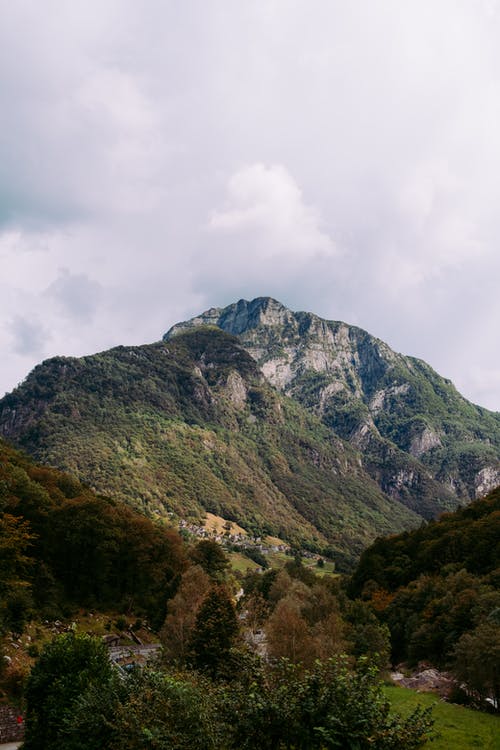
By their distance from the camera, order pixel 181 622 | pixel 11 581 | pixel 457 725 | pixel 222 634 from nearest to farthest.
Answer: pixel 457 725 → pixel 11 581 → pixel 222 634 → pixel 181 622

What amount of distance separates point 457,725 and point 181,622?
1138 inches

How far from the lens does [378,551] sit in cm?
9575

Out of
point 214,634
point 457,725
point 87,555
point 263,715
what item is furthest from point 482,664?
point 87,555

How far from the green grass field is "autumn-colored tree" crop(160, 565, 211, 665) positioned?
751 inches

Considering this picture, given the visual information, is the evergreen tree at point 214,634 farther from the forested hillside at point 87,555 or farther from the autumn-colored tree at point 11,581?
the forested hillside at point 87,555

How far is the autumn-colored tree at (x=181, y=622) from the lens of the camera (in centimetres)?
4306

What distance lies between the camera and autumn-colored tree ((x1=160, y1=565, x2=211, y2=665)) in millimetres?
43062

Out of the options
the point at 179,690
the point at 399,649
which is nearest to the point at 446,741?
the point at 179,690

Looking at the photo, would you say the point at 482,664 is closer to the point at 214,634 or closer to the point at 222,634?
the point at 222,634

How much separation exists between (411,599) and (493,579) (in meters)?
13.0

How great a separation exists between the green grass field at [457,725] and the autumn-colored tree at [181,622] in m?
19.1

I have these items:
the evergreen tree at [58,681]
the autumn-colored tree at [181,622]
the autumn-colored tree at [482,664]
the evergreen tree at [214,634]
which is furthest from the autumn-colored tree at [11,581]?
the autumn-colored tree at [482,664]

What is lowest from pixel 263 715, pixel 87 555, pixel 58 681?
pixel 58 681

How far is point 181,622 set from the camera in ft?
153
